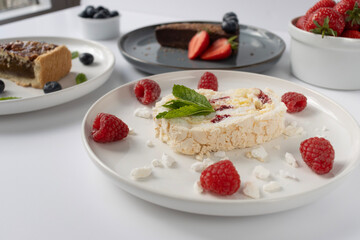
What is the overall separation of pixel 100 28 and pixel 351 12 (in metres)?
1.69

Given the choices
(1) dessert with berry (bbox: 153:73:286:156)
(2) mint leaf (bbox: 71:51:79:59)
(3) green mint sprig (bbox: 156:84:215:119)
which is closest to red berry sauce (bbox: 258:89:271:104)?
(1) dessert with berry (bbox: 153:73:286:156)

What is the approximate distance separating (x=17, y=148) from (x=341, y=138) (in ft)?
4.06

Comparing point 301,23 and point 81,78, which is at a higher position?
point 301,23

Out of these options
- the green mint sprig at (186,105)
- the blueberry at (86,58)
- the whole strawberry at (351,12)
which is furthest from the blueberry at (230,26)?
the green mint sprig at (186,105)

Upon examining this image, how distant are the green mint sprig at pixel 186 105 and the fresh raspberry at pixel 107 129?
0.15m

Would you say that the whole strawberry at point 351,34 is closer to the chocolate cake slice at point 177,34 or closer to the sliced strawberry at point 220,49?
the sliced strawberry at point 220,49

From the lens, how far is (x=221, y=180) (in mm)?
1012

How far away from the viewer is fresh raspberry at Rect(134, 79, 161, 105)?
1610mm

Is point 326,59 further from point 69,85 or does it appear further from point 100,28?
point 100,28

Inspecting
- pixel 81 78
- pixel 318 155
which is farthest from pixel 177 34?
pixel 318 155

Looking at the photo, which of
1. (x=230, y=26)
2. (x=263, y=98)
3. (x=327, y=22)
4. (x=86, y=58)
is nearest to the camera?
(x=263, y=98)

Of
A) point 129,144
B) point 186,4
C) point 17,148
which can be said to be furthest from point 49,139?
point 186,4

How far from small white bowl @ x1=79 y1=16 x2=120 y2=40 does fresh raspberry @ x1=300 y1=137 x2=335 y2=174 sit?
76.2 inches

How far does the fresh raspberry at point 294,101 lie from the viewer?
4.94 feet
